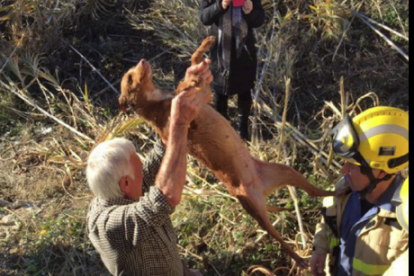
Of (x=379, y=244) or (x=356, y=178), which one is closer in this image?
(x=379, y=244)

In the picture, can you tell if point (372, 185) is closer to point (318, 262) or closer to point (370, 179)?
point (370, 179)

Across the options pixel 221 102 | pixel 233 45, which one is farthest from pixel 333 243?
pixel 221 102

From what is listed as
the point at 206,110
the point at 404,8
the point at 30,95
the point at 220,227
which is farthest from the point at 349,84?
the point at 30,95

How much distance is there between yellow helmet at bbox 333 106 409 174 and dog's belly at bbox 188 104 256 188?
66cm

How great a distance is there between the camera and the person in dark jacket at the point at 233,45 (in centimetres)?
434

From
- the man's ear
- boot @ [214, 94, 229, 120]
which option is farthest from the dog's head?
boot @ [214, 94, 229, 120]

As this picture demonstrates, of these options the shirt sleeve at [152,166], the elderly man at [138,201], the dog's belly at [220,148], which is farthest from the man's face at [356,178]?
the shirt sleeve at [152,166]

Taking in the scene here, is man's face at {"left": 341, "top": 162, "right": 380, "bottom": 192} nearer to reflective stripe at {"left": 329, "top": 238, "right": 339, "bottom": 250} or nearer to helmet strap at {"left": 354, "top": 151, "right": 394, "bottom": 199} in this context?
helmet strap at {"left": 354, "top": 151, "right": 394, "bottom": 199}

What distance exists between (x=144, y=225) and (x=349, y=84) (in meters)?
3.82

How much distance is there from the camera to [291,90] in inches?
221

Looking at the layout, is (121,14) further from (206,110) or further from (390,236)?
(390,236)

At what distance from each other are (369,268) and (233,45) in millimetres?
2365

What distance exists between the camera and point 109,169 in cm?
248

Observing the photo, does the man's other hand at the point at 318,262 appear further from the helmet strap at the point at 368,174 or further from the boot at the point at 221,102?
the boot at the point at 221,102
